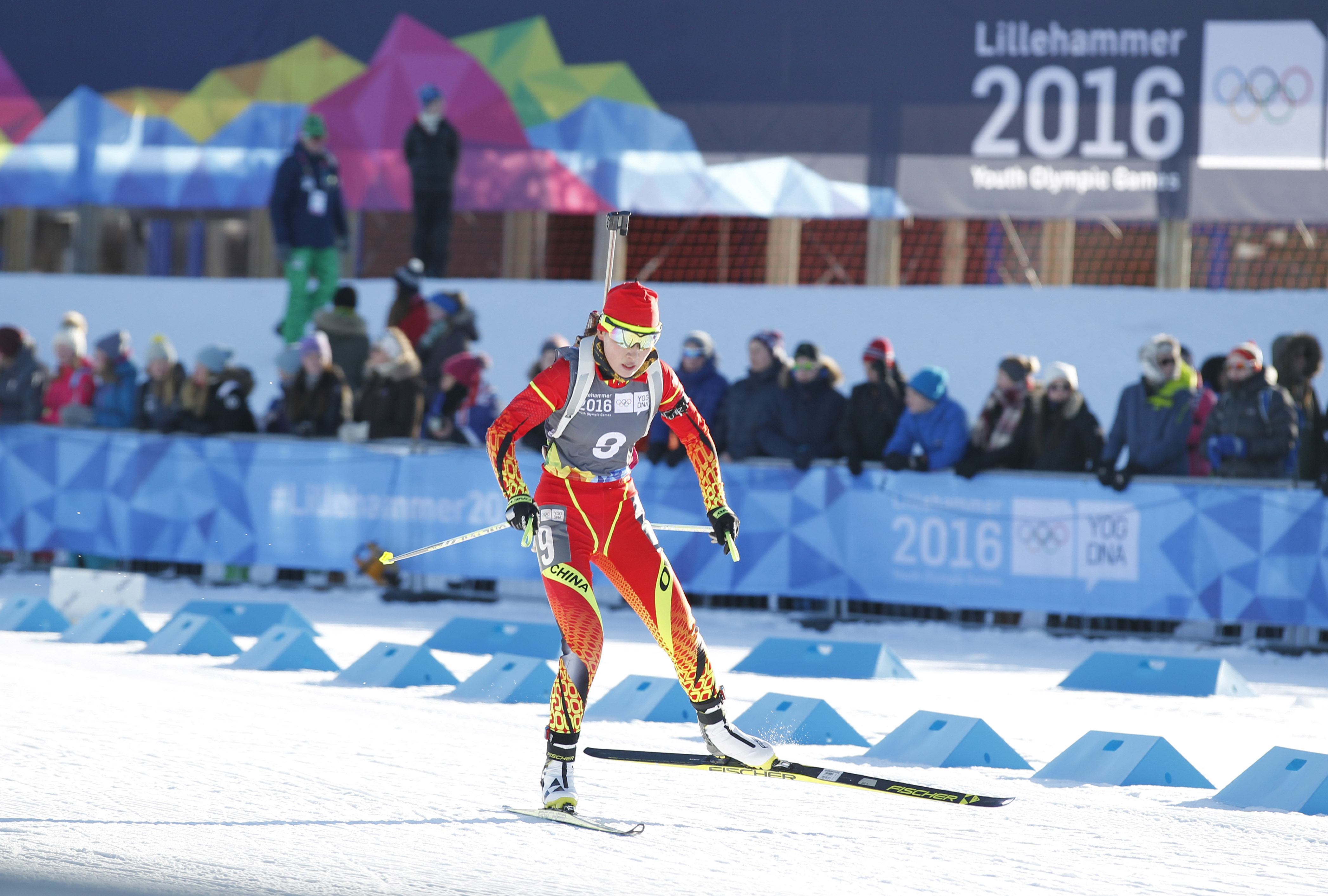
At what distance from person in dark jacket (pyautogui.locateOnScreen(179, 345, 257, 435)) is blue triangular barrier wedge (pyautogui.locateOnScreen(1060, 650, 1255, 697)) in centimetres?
640

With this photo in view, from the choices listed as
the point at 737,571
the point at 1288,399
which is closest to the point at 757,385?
the point at 737,571

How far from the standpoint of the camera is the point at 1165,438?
10.5 meters

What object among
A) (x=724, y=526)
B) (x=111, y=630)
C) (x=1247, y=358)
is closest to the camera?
(x=724, y=526)

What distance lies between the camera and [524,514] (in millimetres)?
5797

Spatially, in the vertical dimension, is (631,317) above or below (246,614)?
above

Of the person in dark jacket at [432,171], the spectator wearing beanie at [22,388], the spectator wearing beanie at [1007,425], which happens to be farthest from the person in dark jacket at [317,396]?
the spectator wearing beanie at [1007,425]

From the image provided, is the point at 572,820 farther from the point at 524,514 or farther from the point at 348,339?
the point at 348,339

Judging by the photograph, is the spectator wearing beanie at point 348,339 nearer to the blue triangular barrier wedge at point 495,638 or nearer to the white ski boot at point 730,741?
the blue triangular barrier wedge at point 495,638

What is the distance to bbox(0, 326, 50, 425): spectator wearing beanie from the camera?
1312 cm

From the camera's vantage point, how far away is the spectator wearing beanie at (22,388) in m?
13.1

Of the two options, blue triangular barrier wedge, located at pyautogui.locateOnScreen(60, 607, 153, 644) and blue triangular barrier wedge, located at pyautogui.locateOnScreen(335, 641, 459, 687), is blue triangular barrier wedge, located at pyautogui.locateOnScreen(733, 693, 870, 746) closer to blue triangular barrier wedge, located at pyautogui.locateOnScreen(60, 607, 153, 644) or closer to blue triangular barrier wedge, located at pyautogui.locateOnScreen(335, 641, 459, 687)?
blue triangular barrier wedge, located at pyautogui.locateOnScreen(335, 641, 459, 687)

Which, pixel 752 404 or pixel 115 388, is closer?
pixel 752 404

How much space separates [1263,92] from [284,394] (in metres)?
8.07

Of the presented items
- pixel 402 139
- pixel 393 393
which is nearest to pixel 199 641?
pixel 393 393
